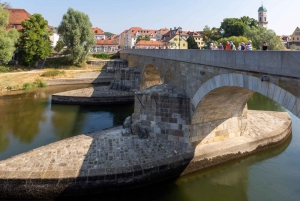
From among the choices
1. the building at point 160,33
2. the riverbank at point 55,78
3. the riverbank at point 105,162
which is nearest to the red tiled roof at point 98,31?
the building at point 160,33

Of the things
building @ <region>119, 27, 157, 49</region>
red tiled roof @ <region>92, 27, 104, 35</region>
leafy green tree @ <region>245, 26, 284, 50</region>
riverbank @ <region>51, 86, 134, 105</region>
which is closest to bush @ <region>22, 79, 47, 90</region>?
riverbank @ <region>51, 86, 134, 105</region>

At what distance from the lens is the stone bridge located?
6.45m

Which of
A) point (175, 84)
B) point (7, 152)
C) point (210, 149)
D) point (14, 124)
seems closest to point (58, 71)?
point (14, 124)

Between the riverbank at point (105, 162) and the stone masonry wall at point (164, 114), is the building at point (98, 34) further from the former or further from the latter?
the stone masonry wall at point (164, 114)

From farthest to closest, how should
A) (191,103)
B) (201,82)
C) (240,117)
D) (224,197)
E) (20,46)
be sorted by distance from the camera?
(20,46)
(240,117)
(191,103)
(201,82)
(224,197)

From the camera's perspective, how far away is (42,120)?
716 inches

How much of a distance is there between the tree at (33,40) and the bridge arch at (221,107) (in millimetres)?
33387

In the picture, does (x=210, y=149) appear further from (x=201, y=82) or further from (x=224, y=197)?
(x=201, y=82)

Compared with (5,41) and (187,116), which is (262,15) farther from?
(187,116)

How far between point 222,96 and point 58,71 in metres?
32.8

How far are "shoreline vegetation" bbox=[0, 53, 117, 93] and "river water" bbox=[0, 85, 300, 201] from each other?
959 centimetres

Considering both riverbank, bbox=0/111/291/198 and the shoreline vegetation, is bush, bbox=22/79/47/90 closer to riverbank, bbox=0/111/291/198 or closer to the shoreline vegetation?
the shoreline vegetation

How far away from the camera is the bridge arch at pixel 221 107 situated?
7.62m

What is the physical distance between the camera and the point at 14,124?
1739cm
